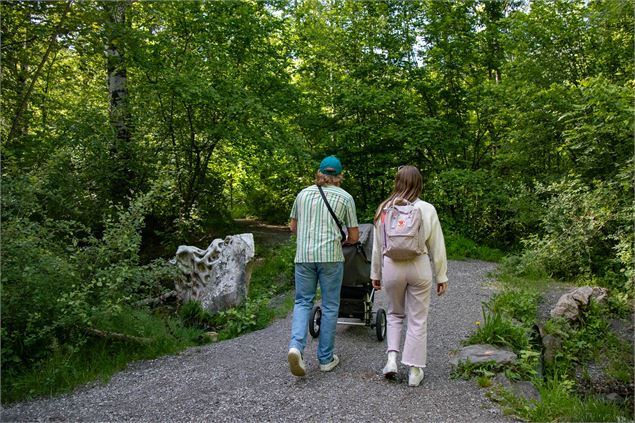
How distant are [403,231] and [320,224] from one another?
0.80 metres

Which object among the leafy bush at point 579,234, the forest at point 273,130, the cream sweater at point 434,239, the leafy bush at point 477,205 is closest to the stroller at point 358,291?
the cream sweater at point 434,239

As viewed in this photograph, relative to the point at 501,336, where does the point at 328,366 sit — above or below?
below

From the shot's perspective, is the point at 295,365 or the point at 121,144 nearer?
the point at 295,365

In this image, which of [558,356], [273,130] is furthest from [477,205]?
[558,356]

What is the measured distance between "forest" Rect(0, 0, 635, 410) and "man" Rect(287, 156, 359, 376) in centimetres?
210

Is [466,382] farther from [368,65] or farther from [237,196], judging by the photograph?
[237,196]

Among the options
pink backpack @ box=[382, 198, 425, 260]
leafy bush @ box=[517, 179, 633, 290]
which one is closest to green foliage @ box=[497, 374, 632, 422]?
pink backpack @ box=[382, 198, 425, 260]

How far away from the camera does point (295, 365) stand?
4.04 meters

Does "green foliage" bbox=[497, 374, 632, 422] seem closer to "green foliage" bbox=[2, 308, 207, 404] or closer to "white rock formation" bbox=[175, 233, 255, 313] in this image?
"green foliage" bbox=[2, 308, 207, 404]

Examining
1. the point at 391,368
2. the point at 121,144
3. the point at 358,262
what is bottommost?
the point at 391,368

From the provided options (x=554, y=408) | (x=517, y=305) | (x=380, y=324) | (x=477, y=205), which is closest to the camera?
(x=554, y=408)

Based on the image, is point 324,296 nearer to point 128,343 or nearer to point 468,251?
point 128,343

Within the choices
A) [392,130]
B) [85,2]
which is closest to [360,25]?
[392,130]

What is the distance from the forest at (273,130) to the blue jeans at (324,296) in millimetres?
2053
